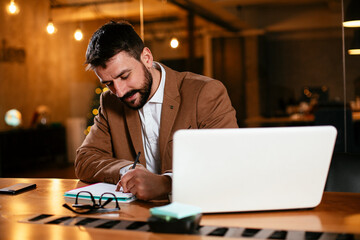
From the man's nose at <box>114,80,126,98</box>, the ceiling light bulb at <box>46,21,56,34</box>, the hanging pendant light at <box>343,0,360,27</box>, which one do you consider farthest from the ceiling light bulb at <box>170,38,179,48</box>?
the man's nose at <box>114,80,126,98</box>

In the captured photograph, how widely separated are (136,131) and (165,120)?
164 millimetres

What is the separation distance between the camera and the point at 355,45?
13.4 ft

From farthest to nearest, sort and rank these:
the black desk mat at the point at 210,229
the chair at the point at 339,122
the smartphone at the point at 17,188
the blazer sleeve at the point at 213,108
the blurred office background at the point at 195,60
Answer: the blurred office background at the point at 195,60 → the chair at the point at 339,122 → the blazer sleeve at the point at 213,108 → the smartphone at the point at 17,188 → the black desk mat at the point at 210,229

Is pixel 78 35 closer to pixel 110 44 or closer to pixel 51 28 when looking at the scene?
pixel 51 28

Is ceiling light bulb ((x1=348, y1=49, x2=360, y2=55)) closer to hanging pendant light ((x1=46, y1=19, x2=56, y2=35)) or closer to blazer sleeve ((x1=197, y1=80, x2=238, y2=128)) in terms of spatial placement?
blazer sleeve ((x1=197, y1=80, x2=238, y2=128))

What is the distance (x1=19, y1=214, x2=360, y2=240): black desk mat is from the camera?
129cm

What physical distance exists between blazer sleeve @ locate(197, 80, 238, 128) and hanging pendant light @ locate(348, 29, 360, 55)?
217 cm

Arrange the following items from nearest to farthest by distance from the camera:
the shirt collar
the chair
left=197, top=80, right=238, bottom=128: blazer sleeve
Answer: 1. left=197, top=80, right=238, bottom=128: blazer sleeve
2. the shirt collar
3. the chair

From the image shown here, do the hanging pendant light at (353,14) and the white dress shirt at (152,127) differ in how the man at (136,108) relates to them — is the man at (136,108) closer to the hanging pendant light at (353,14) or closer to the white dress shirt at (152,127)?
the white dress shirt at (152,127)

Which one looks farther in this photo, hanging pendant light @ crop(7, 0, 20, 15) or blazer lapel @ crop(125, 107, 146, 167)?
hanging pendant light @ crop(7, 0, 20, 15)

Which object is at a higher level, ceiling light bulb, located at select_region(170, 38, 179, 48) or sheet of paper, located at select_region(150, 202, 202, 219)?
ceiling light bulb, located at select_region(170, 38, 179, 48)

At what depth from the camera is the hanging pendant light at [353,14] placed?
4.02 m

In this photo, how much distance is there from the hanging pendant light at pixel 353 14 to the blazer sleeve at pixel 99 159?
8.45 feet

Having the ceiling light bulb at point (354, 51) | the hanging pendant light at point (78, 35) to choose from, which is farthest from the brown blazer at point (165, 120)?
the hanging pendant light at point (78, 35)
